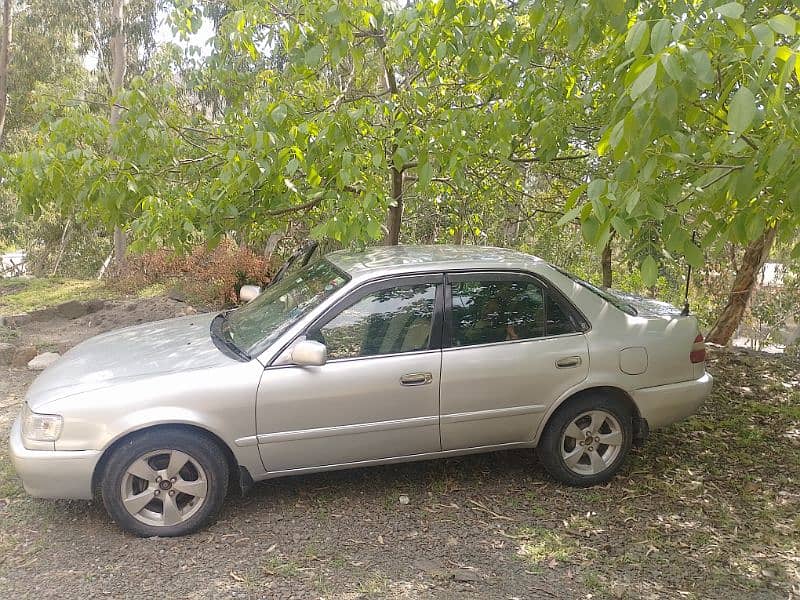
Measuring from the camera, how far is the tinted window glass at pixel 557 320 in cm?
445

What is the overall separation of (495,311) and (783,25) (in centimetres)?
244

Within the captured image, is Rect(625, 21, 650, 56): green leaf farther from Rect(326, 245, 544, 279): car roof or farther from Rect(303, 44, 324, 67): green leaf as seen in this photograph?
Rect(303, 44, 324, 67): green leaf

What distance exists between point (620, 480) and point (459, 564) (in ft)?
5.25

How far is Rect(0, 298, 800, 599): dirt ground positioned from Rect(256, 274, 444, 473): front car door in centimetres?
44

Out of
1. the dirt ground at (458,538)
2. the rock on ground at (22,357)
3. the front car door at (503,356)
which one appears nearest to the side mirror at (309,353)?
the front car door at (503,356)

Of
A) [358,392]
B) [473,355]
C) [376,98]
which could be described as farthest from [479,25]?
[358,392]

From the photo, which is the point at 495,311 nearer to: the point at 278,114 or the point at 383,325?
the point at 383,325

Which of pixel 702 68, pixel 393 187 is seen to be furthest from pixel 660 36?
pixel 393 187

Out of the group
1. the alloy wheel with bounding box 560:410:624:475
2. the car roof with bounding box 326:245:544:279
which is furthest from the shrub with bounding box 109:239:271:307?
the alloy wheel with bounding box 560:410:624:475

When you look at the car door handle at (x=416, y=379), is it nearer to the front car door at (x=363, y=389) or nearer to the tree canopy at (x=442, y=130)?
the front car door at (x=363, y=389)

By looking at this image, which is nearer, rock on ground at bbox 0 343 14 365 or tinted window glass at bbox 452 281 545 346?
tinted window glass at bbox 452 281 545 346

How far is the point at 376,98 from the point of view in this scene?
246 inches

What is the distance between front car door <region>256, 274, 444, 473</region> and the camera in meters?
3.95

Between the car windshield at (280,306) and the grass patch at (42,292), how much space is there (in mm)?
7385
